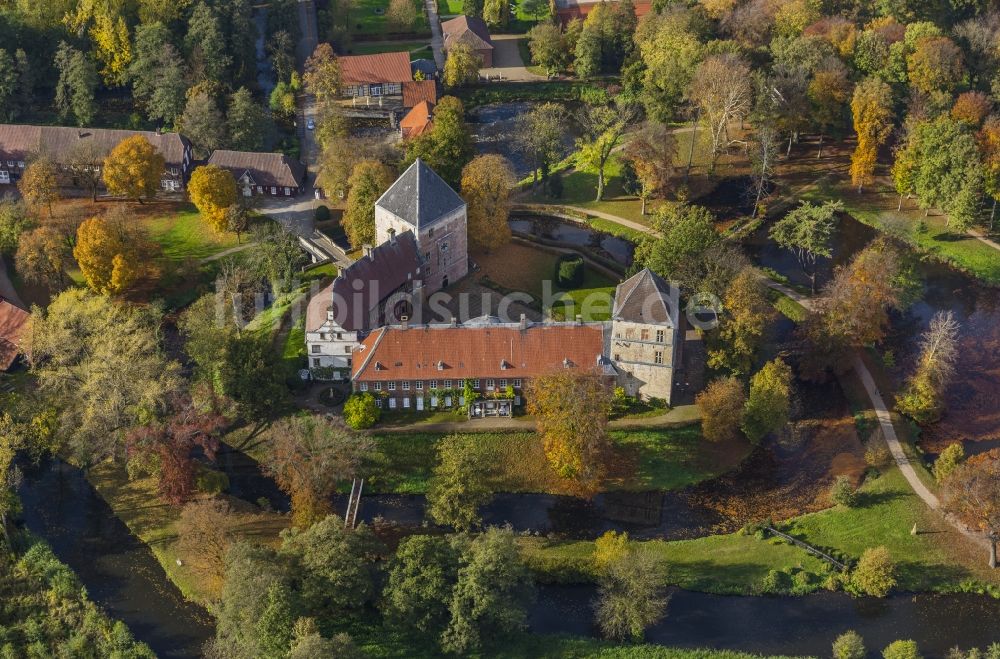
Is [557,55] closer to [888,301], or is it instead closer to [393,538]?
[888,301]

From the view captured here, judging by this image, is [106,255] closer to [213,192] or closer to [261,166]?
[213,192]

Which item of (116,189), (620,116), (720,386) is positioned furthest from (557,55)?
(720,386)

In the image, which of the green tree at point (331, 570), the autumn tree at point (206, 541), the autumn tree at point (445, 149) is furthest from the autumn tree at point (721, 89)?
the autumn tree at point (206, 541)

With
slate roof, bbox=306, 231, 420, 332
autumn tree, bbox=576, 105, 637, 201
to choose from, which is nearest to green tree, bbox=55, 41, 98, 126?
slate roof, bbox=306, 231, 420, 332

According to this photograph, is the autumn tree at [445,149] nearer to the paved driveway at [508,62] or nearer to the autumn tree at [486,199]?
the autumn tree at [486,199]

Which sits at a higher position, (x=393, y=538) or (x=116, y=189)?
(x=116, y=189)

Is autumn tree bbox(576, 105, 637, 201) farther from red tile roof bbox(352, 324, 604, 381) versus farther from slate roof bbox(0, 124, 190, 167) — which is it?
slate roof bbox(0, 124, 190, 167)
